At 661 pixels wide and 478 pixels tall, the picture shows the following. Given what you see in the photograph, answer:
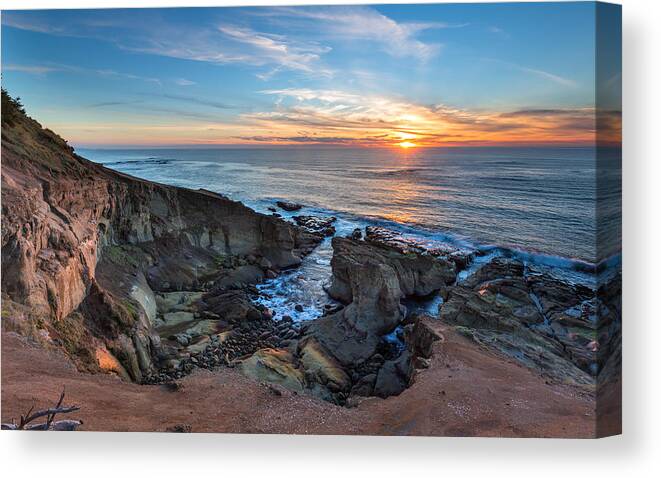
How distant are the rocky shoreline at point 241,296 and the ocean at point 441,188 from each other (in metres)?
0.21

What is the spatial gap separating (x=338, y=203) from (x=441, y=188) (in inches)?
48.4

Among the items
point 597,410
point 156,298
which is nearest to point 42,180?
point 156,298

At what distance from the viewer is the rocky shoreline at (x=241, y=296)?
4012 mm

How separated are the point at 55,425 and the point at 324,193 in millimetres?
3691

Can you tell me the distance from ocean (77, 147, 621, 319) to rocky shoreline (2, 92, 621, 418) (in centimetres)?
21

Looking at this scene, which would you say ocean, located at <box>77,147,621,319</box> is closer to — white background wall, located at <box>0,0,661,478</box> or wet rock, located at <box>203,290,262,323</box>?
white background wall, located at <box>0,0,661,478</box>

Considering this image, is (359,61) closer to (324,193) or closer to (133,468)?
(324,193)

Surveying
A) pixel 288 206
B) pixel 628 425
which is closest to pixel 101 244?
pixel 288 206

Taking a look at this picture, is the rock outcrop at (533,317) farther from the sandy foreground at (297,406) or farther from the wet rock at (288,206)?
the wet rock at (288,206)

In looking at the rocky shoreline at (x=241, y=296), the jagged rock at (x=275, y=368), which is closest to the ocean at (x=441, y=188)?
the rocky shoreline at (x=241, y=296)

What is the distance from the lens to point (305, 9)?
4.02 meters

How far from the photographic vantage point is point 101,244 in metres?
5.70

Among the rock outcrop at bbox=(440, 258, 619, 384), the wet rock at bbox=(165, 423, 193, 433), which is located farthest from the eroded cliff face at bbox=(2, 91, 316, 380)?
the rock outcrop at bbox=(440, 258, 619, 384)

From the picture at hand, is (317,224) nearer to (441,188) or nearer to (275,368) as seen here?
(441,188)
